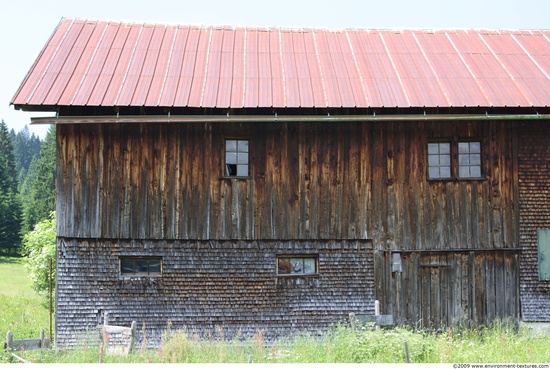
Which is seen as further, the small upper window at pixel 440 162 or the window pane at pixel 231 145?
the small upper window at pixel 440 162

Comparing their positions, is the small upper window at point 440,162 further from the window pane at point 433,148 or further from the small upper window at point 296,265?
the small upper window at point 296,265

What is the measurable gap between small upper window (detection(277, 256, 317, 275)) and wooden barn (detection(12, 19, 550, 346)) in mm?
30

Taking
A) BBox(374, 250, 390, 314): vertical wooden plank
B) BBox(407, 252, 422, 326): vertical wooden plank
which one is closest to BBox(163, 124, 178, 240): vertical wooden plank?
BBox(374, 250, 390, 314): vertical wooden plank

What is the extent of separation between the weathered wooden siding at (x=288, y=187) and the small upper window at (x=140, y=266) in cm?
52

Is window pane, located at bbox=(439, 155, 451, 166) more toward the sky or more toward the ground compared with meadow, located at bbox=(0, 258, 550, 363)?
more toward the sky

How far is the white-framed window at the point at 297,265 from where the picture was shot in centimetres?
1367

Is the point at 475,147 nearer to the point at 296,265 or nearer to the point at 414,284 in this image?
the point at 414,284

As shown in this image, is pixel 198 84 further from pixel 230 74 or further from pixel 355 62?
pixel 355 62

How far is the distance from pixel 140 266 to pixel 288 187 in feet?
11.6

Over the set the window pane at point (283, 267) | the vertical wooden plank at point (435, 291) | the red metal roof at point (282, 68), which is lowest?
the vertical wooden plank at point (435, 291)

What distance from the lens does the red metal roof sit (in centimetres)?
1338

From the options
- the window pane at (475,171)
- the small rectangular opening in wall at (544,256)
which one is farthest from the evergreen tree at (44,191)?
the small rectangular opening in wall at (544,256)

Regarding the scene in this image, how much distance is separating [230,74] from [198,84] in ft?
2.97

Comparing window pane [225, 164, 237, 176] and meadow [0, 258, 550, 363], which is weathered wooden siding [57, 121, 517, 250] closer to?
window pane [225, 164, 237, 176]
